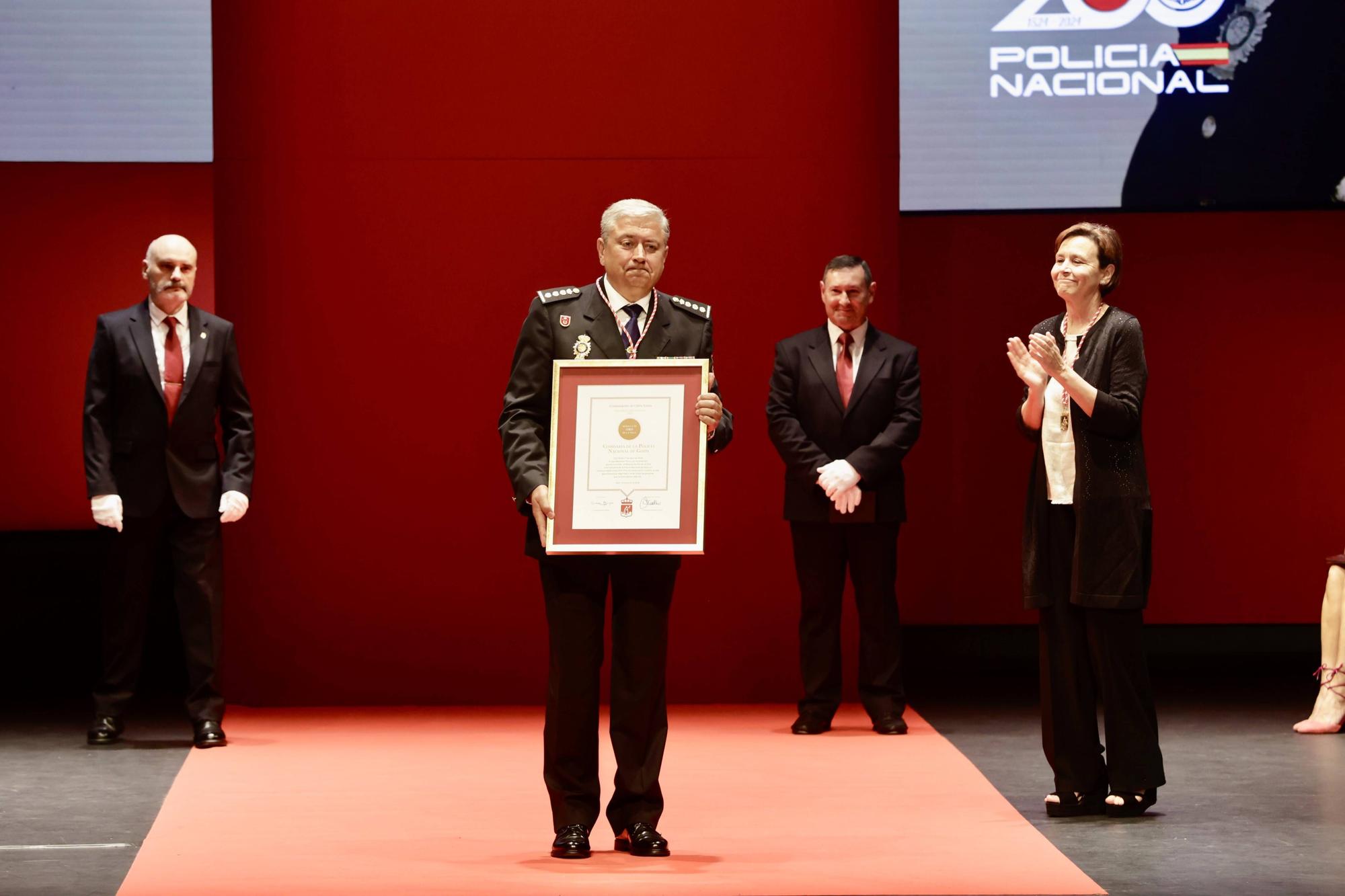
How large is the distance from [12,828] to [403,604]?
7.06ft

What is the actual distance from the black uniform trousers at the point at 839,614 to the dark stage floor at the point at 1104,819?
0.31m

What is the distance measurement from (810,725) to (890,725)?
0.27 m

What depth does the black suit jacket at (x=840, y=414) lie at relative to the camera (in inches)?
221

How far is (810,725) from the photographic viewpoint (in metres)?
5.57

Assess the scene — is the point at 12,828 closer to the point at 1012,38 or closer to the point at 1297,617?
the point at 1012,38

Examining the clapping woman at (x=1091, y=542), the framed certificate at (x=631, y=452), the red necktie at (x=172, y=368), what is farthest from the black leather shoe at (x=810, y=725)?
the red necktie at (x=172, y=368)

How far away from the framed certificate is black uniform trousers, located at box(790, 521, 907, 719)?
2.04m

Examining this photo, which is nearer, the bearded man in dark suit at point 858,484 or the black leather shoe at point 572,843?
the black leather shoe at point 572,843

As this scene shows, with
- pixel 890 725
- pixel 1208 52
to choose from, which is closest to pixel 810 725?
pixel 890 725

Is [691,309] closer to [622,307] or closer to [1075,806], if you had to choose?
[622,307]

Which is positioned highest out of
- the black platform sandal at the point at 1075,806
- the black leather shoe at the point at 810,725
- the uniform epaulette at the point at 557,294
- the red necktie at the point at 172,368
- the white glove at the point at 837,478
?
the uniform epaulette at the point at 557,294

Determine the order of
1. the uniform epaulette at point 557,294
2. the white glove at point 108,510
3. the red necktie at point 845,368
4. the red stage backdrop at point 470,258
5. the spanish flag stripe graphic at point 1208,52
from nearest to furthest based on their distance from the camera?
the uniform epaulette at point 557,294 < the white glove at point 108,510 < the red necktie at point 845,368 < the red stage backdrop at point 470,258 < the spanish flag stripe graphic at point 1208,52

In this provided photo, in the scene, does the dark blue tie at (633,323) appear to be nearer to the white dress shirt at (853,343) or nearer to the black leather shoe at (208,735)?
the white dress shirt at (853,343)

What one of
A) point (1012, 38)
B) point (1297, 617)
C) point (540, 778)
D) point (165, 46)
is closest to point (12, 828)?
point (540, 778)
